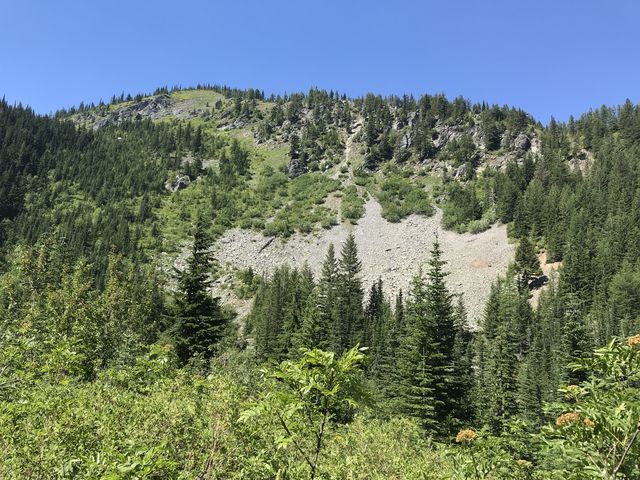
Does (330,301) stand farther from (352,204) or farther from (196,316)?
(352,204)

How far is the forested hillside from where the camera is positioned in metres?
5.26

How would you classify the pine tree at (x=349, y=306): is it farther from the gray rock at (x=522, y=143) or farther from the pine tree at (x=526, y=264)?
the gray rock at (x=522, y=143)

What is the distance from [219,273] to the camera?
107875mm

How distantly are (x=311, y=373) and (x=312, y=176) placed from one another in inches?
6001

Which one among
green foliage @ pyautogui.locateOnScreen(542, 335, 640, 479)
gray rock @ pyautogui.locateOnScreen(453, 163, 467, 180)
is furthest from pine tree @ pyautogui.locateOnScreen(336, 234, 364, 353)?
gray rock @ pyautogui.locateOnScreen(453, 163, 467, 180)

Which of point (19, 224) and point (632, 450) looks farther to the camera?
point (19, 224)

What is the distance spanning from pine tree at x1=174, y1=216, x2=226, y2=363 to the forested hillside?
0.62 feet

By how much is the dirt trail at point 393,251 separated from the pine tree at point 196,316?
68.9 m

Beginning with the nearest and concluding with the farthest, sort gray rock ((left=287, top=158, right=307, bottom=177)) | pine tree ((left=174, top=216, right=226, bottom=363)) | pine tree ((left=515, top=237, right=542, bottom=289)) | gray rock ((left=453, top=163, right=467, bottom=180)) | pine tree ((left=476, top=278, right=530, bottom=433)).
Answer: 1. pine tree ((left=174, top=216, right=226, bottom=363))
2. pine tree ((left=476, top=278, right=530, bottom=433))
3. pine tree ((left=515, top=237, right=542, bottom=289))
4. gray rock ((left=453, top=163, right=467, bottom=180))
5. gray rock ((left=287, top=158, right=307, bottom=177))

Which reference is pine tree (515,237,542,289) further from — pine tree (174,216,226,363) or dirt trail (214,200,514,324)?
pine tree (174,216,226,363)

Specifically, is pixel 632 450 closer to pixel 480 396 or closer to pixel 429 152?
pixel 480 396

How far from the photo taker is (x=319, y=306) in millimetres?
57719

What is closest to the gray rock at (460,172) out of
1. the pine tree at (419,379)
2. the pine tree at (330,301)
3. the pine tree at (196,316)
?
the pine tree at (330,301)

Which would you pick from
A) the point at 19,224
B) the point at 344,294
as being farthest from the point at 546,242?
the point at 19,224
